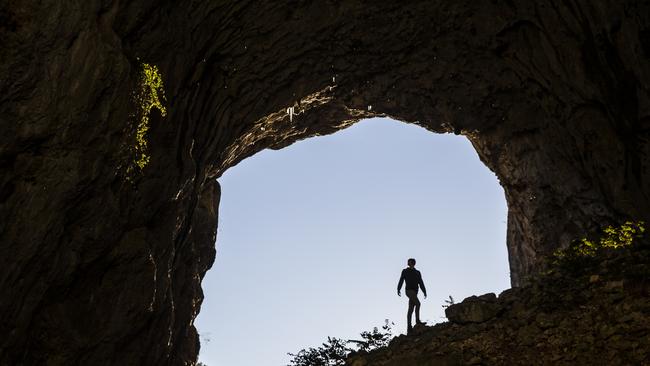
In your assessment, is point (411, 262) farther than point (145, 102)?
Yes

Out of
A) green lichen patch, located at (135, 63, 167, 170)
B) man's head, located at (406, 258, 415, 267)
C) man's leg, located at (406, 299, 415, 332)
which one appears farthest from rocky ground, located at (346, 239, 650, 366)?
green lichen patch, located at (135, 63, 167, 170)

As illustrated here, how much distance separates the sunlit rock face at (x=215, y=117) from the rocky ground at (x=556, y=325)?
3.50 meters

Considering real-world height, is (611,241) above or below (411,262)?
below

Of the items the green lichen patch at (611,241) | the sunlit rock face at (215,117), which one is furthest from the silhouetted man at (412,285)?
the sunlit rock face at (215,117)

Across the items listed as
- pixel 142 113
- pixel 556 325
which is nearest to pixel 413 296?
pixel 556 325

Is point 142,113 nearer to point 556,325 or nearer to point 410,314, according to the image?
point 556,325

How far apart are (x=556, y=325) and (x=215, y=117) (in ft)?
32.3

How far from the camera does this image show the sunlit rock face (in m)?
7.74

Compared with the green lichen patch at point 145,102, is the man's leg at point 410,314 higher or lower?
lower

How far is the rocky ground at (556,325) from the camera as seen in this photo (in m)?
7.66

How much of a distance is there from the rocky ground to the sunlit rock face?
350cm

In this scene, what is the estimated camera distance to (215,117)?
13781 mm

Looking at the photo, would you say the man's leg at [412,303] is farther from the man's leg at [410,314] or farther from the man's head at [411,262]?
the man's head at [411,262]

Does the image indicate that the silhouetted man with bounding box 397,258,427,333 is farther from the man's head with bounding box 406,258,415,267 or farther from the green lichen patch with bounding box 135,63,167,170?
the green lichen patch with bounding box 135,63,167,170
